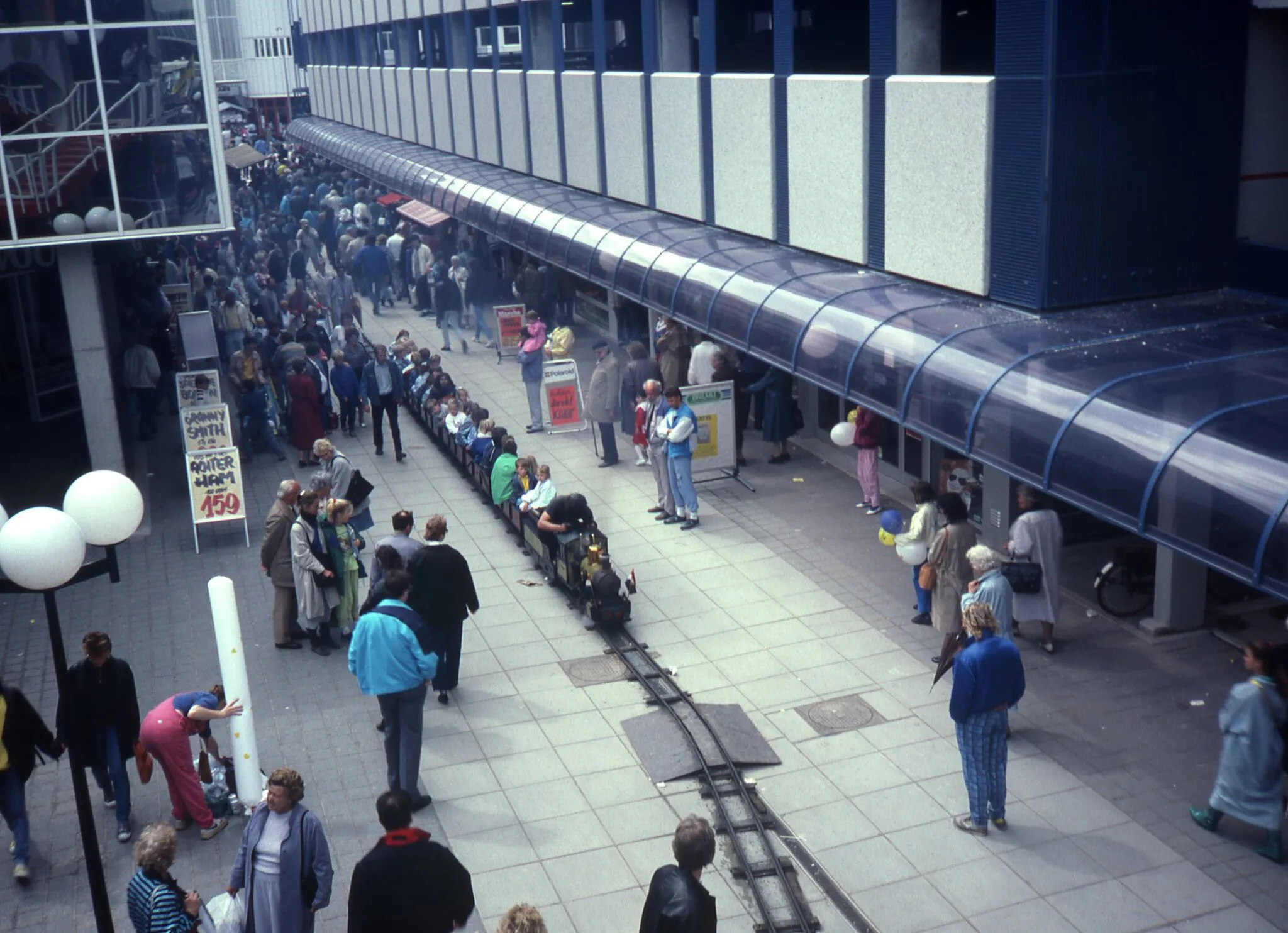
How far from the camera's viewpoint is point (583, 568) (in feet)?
40.6

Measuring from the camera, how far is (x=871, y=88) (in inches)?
544

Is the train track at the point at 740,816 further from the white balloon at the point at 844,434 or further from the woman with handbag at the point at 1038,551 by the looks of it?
the white balloon at the point at 844,434

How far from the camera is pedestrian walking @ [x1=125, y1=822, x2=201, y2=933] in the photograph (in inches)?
250

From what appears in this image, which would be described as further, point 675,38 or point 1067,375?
point 675,38

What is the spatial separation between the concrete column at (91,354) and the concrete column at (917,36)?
30.3 feet

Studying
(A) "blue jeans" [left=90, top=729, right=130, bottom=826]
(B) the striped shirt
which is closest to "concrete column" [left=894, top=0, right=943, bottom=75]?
(A) "blue jeans" [left=90, top=729, right=130, bottom=826]

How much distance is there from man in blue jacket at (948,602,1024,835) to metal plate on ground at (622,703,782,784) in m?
1.67

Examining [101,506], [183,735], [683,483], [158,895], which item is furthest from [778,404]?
[158,895]

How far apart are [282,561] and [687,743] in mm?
4157

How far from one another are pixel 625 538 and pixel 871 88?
5.44 meters

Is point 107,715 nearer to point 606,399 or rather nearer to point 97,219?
point 97,219

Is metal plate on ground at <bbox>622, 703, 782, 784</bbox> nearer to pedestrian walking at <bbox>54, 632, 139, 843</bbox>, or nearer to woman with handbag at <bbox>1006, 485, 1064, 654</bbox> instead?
woman with handbag at <bbox>1006, 485, 1064, 654</bbox>

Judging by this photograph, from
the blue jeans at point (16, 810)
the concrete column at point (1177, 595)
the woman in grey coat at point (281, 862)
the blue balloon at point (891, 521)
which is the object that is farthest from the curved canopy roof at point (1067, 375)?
the blue jeans at point (16, 810)

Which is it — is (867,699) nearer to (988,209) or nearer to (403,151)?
(988,209)
